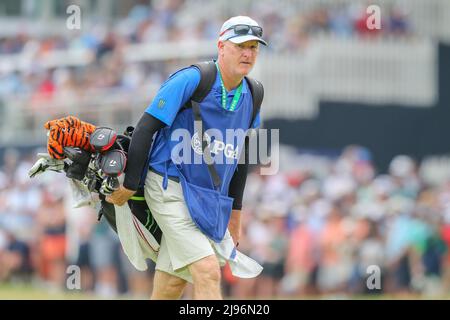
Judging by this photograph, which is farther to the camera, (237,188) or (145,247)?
(237,188)

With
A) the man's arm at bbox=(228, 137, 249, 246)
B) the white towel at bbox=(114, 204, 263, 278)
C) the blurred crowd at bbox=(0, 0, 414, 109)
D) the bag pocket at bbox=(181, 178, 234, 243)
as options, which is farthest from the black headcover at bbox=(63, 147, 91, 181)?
the blurred crowd at bbox=(0, 0, 414, 109)

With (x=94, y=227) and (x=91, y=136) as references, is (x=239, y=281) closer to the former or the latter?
(x=94, y=227)

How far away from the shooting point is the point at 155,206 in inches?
342

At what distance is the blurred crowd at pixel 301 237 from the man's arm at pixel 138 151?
958 cm

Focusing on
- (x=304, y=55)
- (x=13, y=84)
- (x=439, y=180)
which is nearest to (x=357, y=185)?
(x=439, y=180)

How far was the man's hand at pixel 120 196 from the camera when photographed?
858 cm

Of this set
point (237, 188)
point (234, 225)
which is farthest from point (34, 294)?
point (237, 188)

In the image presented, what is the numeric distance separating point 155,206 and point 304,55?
1546cm

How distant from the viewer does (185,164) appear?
859 cm

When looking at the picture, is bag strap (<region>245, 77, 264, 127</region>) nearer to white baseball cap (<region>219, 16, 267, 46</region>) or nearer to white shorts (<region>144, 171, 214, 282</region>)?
white baseball cap (<region>219, 16, 267, 46</region>)

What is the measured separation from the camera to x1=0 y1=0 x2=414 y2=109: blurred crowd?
23234mm

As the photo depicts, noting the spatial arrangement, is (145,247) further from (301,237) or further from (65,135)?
(301,237)

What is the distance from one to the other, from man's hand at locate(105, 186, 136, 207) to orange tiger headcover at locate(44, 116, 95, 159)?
1.25ft

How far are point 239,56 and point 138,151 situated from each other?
3.35 ft
